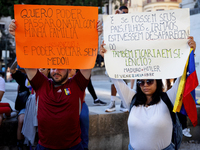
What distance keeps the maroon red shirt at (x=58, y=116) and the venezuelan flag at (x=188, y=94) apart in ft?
3.59

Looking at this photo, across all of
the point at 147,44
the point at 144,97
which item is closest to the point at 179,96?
the point at 144,97

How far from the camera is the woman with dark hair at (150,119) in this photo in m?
2.37

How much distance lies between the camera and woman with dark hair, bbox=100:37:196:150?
237 cm

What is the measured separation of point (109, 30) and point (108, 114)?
70.3 inches

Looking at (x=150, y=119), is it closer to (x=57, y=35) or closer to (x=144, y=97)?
(x=144, y=97)

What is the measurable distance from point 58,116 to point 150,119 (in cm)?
96

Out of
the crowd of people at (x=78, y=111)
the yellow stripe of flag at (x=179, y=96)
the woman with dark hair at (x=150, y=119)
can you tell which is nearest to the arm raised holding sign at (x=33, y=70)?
the crowd of people at (x=78, y=111)

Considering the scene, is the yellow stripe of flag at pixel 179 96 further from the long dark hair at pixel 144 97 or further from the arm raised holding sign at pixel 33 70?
the arm raised holding sign at pixel 33 70

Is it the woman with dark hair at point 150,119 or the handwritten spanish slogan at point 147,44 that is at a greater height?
the handwritten spanish slogan at point 147,44

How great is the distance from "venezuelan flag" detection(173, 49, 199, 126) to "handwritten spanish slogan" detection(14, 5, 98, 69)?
1.07 meters

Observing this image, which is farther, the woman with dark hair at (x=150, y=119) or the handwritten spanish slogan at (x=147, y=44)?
the handwritten spanish slogan at (x=147, y=44)

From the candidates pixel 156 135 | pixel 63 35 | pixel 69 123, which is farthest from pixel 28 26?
pixel 156 135

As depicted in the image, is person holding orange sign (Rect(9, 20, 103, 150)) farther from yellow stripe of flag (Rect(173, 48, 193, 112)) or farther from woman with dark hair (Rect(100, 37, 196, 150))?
yellow stripe of flag (Rect(173, 48, 193, 112))

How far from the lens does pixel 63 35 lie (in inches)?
116
